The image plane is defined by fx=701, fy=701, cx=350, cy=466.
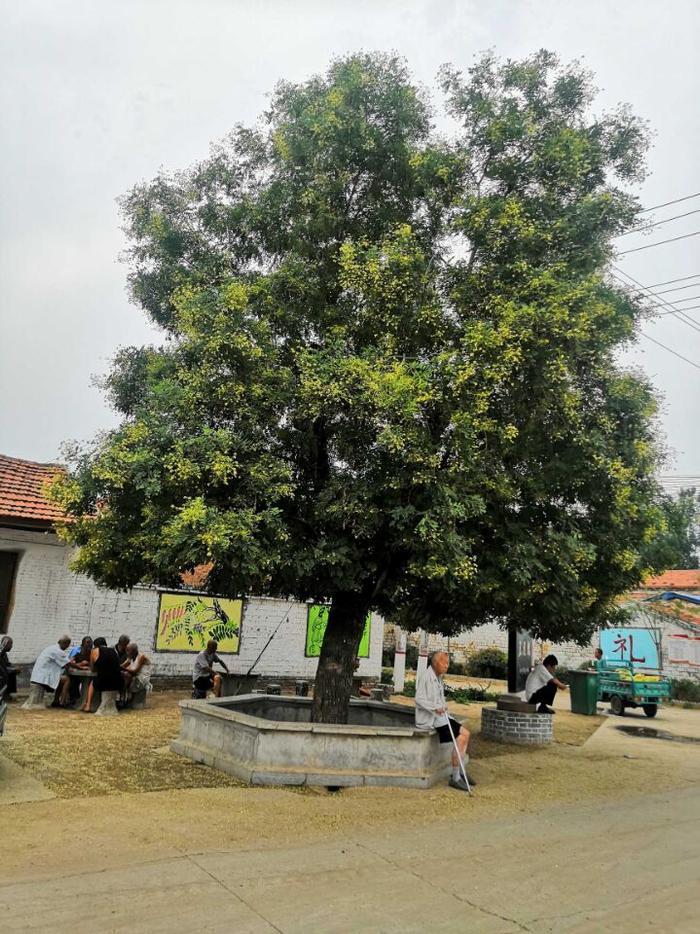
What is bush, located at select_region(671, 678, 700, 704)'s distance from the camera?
21875 mm

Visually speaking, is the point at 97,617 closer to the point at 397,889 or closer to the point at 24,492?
the point at 24,492

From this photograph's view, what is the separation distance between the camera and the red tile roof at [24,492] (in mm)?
13438

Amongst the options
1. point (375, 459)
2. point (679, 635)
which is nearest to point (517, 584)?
point (375, 459)

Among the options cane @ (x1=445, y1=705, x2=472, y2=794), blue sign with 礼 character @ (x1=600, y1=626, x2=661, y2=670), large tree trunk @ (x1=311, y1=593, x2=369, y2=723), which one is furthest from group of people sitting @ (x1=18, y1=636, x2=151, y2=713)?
blue sign with 礼 character @ (x1=600, y1=626, x2=661, y2=670)

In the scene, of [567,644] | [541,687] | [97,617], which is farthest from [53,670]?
[567,644]

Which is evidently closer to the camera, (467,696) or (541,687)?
(541,687)

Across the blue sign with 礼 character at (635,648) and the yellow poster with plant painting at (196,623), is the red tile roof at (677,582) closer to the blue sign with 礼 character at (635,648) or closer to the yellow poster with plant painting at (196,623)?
the blue sign with 礼 character at (635,648)

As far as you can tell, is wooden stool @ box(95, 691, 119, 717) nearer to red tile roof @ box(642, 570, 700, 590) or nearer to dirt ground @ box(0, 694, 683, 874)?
dirt ground @ box(0, 694, 683, 874)

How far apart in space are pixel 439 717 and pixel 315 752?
5.17ft

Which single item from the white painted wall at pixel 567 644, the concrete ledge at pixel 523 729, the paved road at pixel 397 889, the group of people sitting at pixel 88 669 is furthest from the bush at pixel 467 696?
the paved road at pixel 397 889

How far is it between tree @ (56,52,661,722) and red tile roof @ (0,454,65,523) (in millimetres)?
4957

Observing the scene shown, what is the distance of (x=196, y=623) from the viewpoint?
1672cm

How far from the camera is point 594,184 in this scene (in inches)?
371

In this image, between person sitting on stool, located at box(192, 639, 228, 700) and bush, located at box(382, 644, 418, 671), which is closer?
person sitting on stool, located at box(192, 639, 228, 700)
